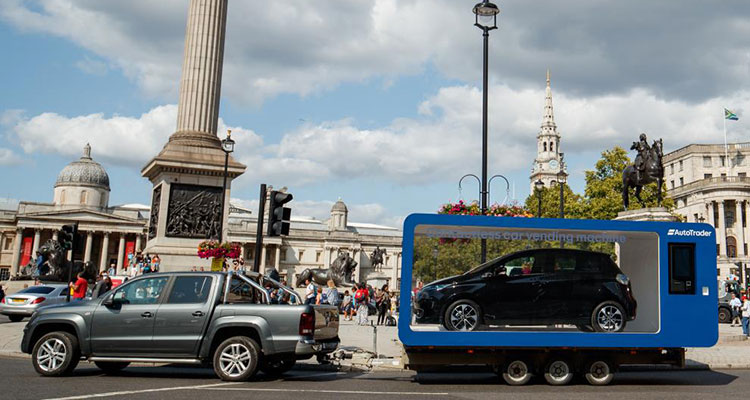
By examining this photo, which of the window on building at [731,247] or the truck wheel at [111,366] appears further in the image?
the window on building at [731,247]

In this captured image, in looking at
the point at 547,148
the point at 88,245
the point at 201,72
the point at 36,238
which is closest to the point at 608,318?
the point at 201,72

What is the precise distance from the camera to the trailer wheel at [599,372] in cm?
1148

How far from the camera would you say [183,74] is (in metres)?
27.5

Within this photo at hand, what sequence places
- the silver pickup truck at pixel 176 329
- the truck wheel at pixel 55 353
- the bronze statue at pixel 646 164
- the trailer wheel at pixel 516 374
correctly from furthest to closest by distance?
the bronze statue at pixel 646 164 → the trailer wheel at pixel 516 374 → the truck wheel at pixel 55 353 → the silver pickup truck at pixel 176 329

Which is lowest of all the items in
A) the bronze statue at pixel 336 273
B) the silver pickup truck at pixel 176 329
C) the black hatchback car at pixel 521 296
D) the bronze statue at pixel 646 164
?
the silver pickup truck at pixel 176 329

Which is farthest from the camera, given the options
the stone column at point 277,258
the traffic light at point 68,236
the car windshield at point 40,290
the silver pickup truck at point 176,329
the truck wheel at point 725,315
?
the stone column at point 277,258

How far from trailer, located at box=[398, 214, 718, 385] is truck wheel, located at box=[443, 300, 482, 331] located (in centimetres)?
2

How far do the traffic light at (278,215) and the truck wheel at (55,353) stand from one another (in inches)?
207

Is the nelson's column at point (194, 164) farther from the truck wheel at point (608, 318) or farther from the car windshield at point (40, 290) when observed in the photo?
the truck wheel at point (608, 318)

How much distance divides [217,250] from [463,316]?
1382cm

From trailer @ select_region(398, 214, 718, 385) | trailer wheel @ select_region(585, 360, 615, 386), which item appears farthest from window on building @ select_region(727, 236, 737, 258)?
trailer wheel @ select_region(585, 360, 615, 386)

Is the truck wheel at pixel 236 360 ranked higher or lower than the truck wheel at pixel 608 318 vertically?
lower

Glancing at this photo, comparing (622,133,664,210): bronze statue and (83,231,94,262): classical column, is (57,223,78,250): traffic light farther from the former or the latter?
(83,231,94,262): classical column

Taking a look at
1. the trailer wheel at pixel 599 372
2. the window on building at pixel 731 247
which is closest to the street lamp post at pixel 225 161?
the trailer wheel at pixel 599 372
